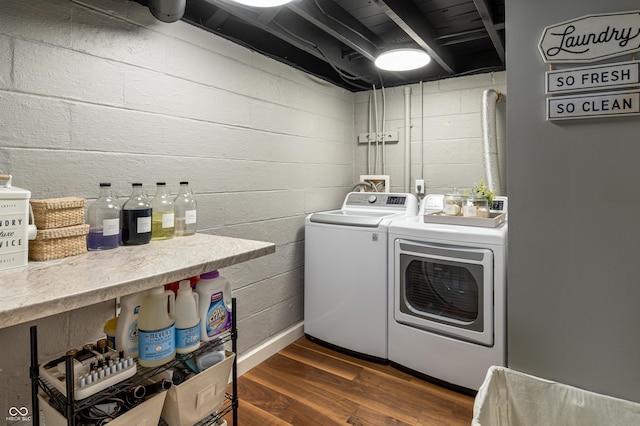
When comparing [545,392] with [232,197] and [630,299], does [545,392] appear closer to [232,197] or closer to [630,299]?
[630,299]

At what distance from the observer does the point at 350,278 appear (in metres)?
2.49

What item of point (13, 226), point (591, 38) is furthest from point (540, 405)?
point (13, 226)

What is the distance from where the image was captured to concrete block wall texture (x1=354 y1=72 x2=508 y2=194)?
2.78 metres

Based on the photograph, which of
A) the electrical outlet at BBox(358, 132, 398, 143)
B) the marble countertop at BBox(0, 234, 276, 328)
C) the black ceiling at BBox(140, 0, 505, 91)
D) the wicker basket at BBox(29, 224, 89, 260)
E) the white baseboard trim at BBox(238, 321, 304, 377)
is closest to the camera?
the marble countertop at BBox(0, 234, 276, 328)

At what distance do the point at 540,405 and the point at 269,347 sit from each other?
5.47ft

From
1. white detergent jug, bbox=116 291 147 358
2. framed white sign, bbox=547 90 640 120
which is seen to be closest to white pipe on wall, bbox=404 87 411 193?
framed white sign, bbox=547 90 640 120

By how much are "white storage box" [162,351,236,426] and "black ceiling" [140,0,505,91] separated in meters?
1.69

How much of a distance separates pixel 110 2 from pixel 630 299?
241cm

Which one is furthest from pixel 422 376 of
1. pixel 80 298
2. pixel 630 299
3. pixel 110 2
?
pixel 110 2

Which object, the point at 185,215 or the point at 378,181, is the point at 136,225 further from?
the point at 378,181

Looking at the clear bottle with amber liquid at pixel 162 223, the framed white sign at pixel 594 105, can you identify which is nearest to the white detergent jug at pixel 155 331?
the clear bottle with amber liquid at pixel 162 223

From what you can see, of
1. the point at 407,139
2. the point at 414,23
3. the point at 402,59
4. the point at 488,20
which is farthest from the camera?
the point at 407,139

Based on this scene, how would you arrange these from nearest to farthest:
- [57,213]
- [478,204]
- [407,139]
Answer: [57,213] → [478,204] → [407,139]

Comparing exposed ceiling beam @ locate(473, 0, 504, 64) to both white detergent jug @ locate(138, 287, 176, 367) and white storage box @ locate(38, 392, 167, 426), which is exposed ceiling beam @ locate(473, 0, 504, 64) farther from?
white storage box @ locate(38, 392, 167, 426)
